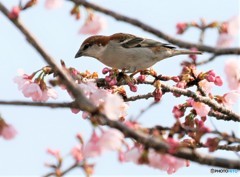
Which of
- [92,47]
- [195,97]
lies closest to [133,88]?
[195,97]

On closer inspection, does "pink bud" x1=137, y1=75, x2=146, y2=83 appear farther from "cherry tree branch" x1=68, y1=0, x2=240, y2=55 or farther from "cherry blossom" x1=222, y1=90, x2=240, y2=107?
"cherry tree branch" x1=68, y1=0, x2=240, y2=55

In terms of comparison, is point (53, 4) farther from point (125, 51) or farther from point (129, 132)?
point (125, 51)

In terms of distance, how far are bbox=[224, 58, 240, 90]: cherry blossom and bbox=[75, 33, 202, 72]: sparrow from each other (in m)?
3.88

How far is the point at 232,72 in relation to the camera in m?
4.61

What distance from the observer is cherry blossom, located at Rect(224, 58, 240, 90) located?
4.54 m

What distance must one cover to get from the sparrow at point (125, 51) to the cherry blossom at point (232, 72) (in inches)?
153

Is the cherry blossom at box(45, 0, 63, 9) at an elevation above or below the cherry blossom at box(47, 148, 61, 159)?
above

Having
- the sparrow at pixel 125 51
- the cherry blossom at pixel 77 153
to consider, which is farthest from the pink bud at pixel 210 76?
the cherry blossom at pixel 77 153

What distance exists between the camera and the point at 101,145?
3.73 m

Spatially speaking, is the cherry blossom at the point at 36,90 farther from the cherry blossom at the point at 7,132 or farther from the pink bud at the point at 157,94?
the cherry blossom at the point at 7,132

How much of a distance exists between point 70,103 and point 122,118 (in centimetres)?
289

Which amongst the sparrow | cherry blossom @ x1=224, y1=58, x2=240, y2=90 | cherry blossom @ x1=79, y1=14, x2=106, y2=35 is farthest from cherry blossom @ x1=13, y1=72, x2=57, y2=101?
the sparrow

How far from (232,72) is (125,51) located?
4468mm

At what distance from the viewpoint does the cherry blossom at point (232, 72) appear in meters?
4.54
